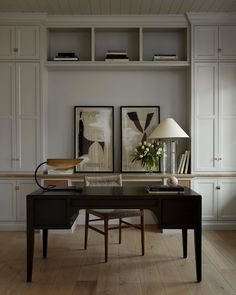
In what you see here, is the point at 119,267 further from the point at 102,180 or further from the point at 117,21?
the point at 117,21

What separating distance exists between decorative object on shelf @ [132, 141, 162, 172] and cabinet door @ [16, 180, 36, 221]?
4.84 ft

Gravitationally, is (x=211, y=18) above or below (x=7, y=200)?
above

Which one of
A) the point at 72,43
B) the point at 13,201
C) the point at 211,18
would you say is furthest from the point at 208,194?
the point at 72,43

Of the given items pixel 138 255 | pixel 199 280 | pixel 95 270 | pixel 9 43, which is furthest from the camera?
pixel 9 43

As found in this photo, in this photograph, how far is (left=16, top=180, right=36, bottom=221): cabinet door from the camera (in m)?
4.36

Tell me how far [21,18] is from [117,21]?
1276 mm

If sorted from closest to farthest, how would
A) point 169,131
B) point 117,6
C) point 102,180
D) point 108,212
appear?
point 108,212
point 102,180
point 169,131
point 117,6

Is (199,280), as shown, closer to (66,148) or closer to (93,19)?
(66,148)

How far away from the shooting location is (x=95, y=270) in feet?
10.0

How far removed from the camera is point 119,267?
10.3ft

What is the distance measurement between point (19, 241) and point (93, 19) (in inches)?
119

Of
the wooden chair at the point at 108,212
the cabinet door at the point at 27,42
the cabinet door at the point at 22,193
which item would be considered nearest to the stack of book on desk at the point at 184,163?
the wooden chair at the point at 108,212

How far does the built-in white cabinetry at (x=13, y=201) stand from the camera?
4.36m

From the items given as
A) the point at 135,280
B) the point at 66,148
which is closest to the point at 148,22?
the point at 66,148
